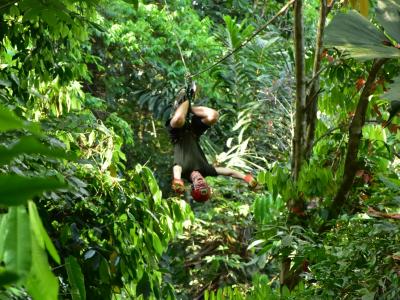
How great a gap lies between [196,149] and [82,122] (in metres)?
1.17

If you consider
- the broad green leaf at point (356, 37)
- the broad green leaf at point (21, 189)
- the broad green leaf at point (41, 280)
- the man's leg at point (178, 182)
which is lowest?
the man's leg at point (178, 182)

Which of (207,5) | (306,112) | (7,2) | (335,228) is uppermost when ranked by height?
(207,5)

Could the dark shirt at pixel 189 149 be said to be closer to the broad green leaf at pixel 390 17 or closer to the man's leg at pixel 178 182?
the man's leg at pixel 178 182

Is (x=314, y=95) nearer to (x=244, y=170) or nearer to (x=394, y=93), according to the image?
(x=244, y=170)


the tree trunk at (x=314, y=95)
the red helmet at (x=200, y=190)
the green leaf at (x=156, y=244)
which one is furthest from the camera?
the red helmet at (x=200, y=190)

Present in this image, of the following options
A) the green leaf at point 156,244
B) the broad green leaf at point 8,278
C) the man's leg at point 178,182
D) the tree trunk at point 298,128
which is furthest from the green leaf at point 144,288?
the broad green leaf at point 8,278

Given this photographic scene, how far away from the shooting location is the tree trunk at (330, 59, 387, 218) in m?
2.44

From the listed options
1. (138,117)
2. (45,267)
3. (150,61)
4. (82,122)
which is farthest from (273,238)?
(138,117)

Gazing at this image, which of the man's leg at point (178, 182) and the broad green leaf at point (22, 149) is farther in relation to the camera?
the man's leg at point (178, 182)

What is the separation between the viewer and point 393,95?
85 cm

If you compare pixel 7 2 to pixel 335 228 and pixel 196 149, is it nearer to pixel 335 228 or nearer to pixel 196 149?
pixel 335 228

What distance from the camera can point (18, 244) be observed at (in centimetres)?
35

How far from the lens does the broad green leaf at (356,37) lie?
1000 millimetres

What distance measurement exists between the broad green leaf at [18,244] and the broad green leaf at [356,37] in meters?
0.71
